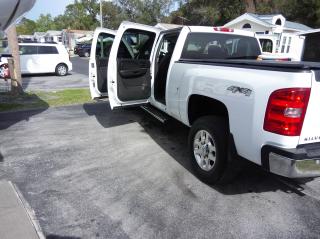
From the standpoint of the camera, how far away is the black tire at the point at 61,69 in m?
17.1

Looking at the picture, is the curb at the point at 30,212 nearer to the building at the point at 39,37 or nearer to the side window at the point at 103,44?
the side window at the point at 103,44

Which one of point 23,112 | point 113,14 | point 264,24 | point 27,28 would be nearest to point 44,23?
point 27,28

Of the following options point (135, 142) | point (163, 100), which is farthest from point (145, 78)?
point (135, 142)

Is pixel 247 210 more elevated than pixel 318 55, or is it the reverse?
pixel 318 55

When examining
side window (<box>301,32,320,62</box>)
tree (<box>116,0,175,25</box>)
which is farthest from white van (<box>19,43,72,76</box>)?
tree (<box>116,0,175,25</box>)

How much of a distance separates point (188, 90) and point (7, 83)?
10.4 metres

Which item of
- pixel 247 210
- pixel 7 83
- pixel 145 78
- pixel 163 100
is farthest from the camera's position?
pixel 7 83

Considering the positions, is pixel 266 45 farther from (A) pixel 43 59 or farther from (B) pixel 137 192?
(A) pixel 43 59

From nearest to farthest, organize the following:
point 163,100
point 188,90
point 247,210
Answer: point 247,210
point 188,90
point 163,100

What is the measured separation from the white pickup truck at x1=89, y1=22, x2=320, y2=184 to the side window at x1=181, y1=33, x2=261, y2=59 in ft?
0.05

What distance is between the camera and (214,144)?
3848mm

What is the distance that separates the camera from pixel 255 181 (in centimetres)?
432

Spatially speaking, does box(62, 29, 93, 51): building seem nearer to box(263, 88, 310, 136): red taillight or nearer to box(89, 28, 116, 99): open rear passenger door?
box(89, 28, 116, 99): open rear passenger door

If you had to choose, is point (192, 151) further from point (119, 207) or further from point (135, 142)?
point (135, 142)
